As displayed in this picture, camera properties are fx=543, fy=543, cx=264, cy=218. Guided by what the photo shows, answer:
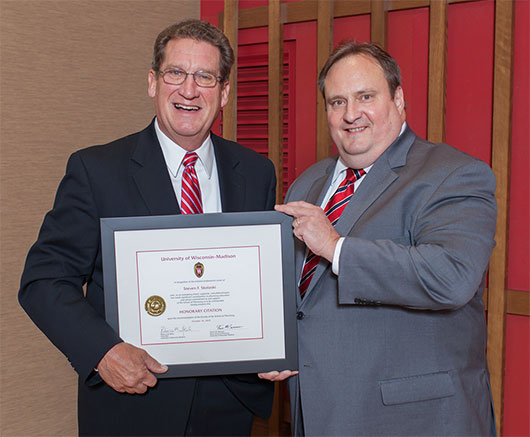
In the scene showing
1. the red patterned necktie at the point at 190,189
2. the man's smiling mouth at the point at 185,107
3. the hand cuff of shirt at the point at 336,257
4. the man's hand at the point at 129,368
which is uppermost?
the man's smiling mouth at the point at 185,107

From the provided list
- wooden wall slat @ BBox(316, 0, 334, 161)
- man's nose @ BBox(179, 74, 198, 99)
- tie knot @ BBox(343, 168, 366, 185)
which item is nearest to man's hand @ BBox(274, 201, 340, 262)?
tie knot @ BBox(343, 168, 366, 185)

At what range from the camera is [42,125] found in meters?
2.99

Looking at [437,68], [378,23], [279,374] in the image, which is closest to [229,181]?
[279,374]

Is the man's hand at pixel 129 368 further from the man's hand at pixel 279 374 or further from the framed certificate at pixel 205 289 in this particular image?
the man's hand at pixel 279 374

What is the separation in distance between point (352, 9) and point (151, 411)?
2412 mm

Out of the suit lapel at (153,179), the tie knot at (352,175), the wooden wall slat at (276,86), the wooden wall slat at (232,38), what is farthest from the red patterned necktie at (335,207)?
the wooden wall slat at (232,38)

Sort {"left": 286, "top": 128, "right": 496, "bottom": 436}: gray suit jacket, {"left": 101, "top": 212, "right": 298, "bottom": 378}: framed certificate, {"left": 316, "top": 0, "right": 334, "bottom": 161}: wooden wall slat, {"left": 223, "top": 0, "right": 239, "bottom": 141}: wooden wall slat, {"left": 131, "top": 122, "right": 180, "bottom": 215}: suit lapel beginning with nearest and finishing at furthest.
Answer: {"left": 286, "top": 128, "right": 496, "bottom": 436}: gray suit jacket, {"left": 101, "top": 212, "right": 298, "bottom": 378}: framed certificate, {"left": 131, "top": 122, "right": 180, "bottom": 215}: suit lapel, {"left": 316, "top": 0, "right": 334, "bottom": 161}: wooden wall slat, {"left": 223, "top": 0, "right": 239, "bottom": 141}: wooden wall slat

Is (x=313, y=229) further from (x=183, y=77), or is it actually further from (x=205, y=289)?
(x=183, y=77)

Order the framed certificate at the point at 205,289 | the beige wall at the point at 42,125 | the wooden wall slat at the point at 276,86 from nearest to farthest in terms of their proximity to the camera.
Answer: the framed certificate at the point at 205,289
the beige wall at the point at 42,125
the wooden wall slat at the point at 276,86

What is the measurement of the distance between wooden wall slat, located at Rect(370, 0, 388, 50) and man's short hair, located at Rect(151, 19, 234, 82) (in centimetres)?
122

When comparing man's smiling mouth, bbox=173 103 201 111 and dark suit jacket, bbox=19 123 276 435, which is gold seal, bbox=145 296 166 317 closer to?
dark suit jacket, bbox=19 123 276 435

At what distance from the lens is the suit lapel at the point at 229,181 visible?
6.46 ft

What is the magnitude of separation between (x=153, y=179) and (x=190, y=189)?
13 centimetres

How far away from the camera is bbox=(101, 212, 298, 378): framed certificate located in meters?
1.65
